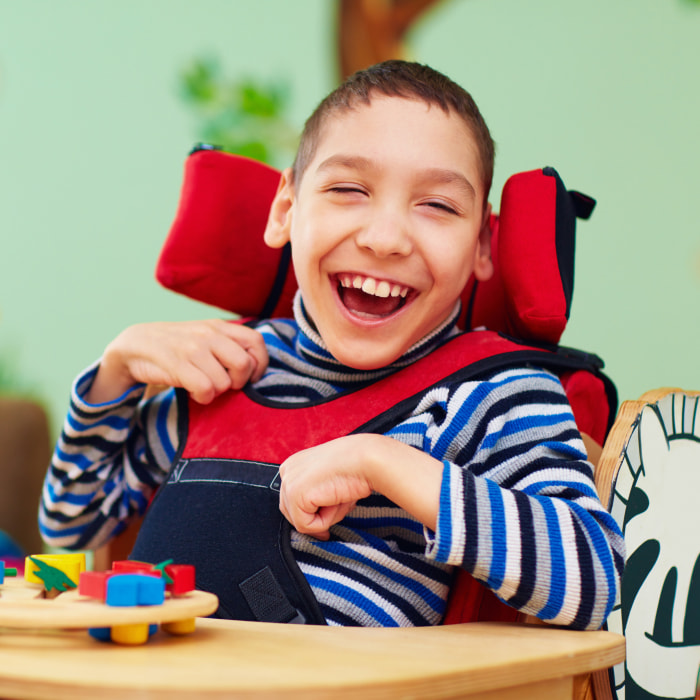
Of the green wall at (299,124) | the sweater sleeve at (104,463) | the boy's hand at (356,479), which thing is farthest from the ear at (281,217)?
the green wall at (299,124)

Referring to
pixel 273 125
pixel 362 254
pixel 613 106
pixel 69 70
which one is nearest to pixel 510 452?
pixel 362 254

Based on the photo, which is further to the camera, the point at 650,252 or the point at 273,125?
the point at 273,125

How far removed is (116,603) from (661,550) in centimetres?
47

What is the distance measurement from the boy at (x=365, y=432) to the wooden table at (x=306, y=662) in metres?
0.06

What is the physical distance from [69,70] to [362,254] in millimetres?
1613

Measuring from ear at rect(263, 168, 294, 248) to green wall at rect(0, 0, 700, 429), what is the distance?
85cm

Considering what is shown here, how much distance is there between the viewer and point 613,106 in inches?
61.0

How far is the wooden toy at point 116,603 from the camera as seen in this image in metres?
0.43

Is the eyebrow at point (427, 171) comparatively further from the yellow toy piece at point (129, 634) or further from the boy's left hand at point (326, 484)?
the yellow toy piece at point (129, 634)

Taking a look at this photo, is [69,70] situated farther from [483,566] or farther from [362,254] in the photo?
[483,566]

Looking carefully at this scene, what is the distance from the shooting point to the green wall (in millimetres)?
1513

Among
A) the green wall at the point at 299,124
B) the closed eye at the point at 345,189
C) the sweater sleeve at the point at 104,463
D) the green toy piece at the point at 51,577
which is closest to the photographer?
the green toy piece at the point at 51,577

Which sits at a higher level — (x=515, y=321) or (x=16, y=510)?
(x=515, y=321)

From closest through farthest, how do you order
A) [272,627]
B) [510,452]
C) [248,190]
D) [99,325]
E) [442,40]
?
[272,627] → [510,452] → [248,190] → [442,40] → [99,325]
